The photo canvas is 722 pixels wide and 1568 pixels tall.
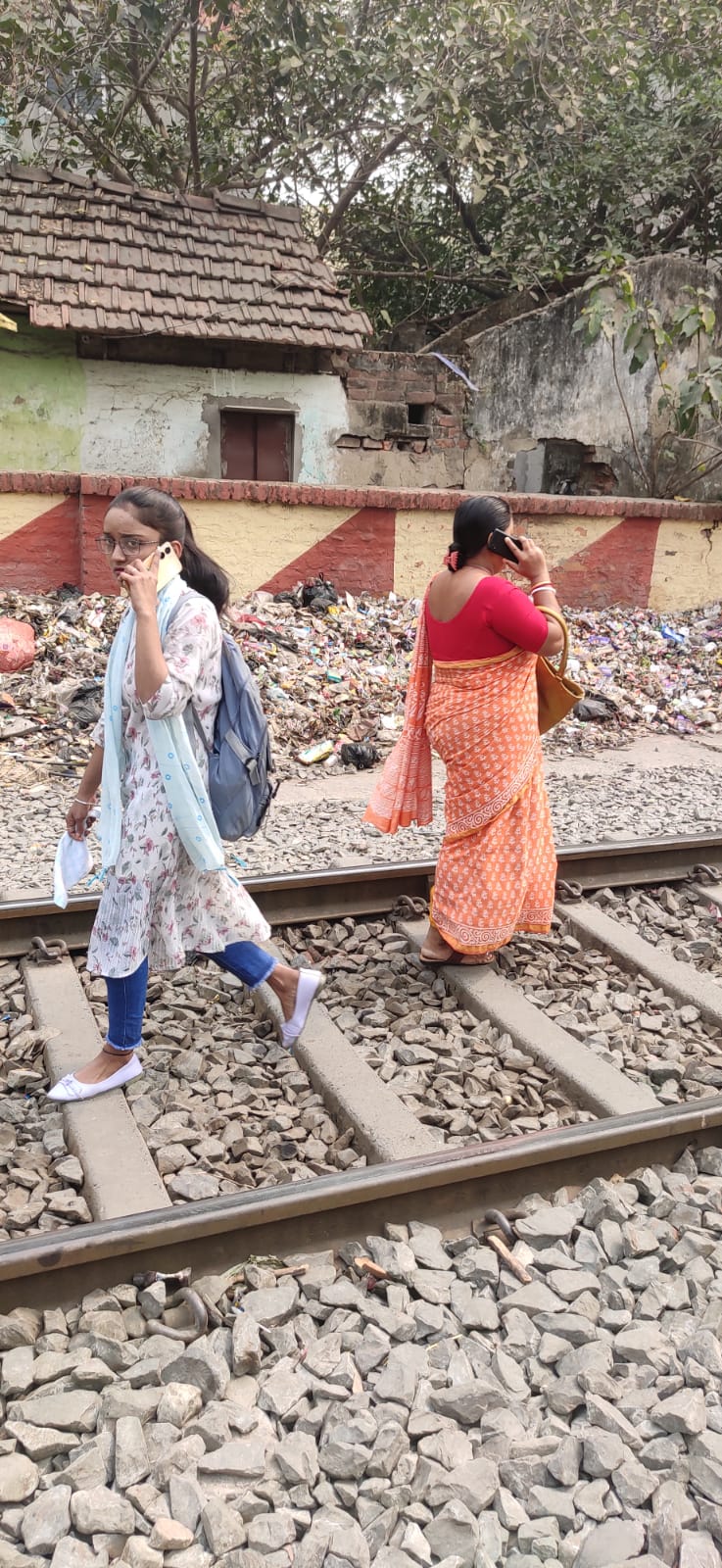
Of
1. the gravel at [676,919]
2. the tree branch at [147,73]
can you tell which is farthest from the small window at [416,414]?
the gravel at [676,919]

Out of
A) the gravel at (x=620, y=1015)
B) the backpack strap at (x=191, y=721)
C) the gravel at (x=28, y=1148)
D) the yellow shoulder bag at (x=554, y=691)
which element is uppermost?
the backpack strap at (x=191, y=721)

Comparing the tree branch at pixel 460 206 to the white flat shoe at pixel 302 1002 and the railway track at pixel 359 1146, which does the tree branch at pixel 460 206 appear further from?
the white flat shoe at pixel 302 1002

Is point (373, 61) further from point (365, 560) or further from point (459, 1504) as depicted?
point (459, 1504)

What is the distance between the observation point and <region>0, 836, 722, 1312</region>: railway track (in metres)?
2.44

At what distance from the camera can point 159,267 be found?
11641 millimetres

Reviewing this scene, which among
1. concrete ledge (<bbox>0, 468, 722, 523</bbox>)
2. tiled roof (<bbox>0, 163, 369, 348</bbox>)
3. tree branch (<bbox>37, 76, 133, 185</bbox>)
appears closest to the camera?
concrete ledge (<bbox>0, 468, 722, 523</bbox>)

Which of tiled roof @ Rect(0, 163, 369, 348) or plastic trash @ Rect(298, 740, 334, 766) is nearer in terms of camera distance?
plastic trash @ Rect(298, 740, 334, 766)

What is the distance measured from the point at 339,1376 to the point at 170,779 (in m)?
1.43

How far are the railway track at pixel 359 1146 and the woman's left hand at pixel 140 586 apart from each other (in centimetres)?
139

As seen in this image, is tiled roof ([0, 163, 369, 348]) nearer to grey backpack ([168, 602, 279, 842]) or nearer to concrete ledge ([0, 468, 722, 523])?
concrete ledge ([0, 468, 722, 523])

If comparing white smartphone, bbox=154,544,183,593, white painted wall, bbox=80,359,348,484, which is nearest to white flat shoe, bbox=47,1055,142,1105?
white smartphone, bbox=154,544,183,593

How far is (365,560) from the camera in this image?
9.21 metres

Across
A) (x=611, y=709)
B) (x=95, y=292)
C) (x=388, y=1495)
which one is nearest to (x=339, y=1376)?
(x=388, y=1495)

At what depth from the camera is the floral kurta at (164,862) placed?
2783mm
